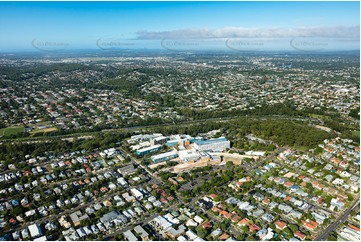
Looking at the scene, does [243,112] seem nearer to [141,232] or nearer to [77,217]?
[141,232]

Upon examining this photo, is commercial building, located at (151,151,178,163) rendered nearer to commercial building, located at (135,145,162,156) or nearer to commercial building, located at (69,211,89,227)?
commercial building, located at (135,145,162,156)

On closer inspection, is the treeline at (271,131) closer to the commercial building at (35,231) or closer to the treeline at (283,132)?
the treeline at (283,132)

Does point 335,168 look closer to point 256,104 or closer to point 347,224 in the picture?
point 347,224

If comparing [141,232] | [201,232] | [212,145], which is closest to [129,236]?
[141,232]

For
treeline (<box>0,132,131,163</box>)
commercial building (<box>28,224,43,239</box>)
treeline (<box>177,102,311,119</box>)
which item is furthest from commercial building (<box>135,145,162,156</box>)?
treeline (<box>177,102,311,119</box>)

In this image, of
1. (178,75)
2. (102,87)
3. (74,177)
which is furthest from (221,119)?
(178,75)

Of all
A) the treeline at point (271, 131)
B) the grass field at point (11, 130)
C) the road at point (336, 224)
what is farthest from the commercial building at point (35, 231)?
the grass field at point (11, 130)
